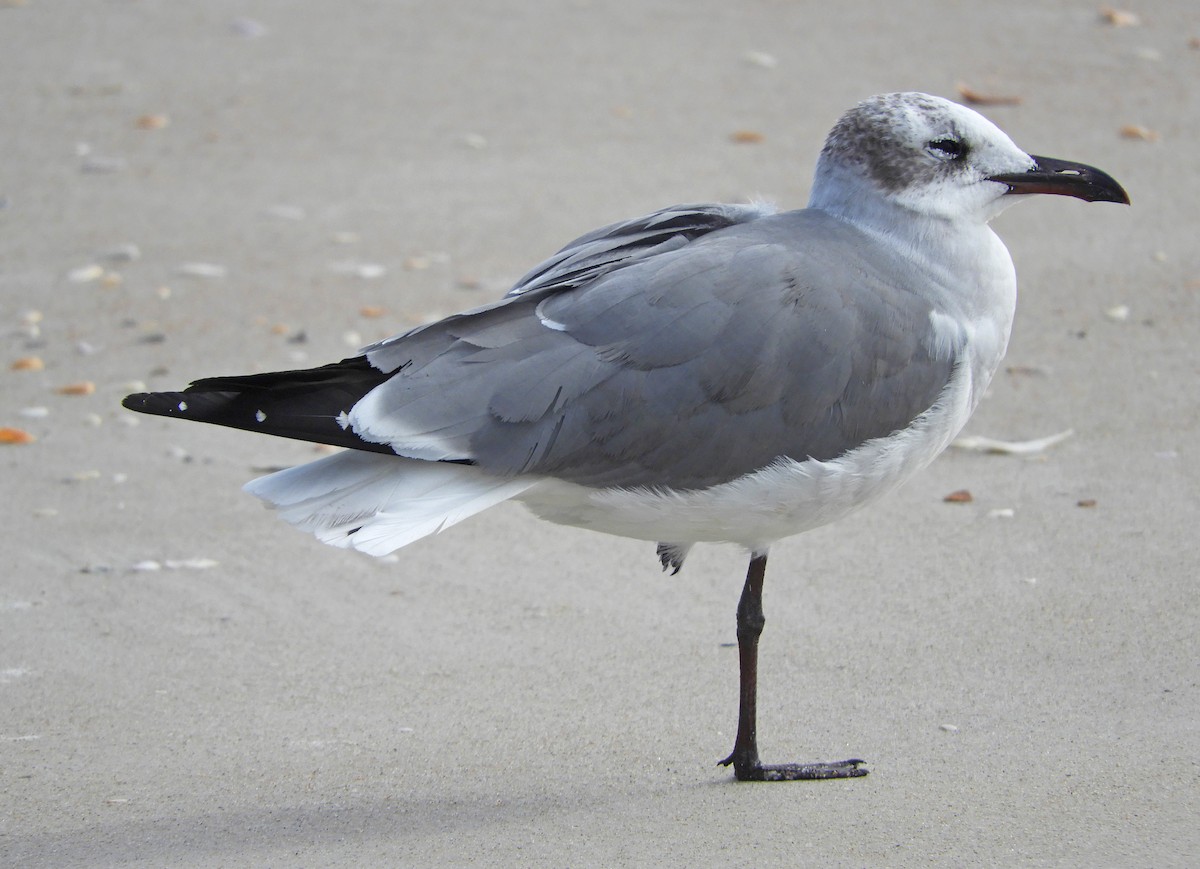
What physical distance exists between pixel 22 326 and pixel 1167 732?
5.09 m

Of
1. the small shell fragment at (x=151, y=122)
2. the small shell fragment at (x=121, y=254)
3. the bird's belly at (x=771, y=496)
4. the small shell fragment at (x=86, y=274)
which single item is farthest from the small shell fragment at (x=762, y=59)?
the bird's belly at (x=771, y=496)

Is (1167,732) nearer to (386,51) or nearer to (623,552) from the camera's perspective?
(623,552)

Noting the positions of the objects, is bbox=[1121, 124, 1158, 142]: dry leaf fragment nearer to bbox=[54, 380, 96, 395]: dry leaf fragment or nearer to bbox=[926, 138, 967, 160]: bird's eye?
bbox=[926, 138, 967, 160]: bird's eye

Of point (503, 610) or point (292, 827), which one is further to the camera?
point (503, 610)

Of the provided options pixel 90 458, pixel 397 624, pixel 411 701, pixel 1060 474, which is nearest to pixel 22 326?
pixel 90 458

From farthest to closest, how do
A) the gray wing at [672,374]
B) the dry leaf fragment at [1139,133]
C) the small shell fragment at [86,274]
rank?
the dry leaf fragment at [1139,133] → the small shell fragment at [86,274] → the gray wing at [672,374]

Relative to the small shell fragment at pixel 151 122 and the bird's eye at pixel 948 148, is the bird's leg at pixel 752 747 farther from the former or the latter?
the small shell fragment at pixel 151 122

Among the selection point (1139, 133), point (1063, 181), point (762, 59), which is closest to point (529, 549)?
point (1063, 181)

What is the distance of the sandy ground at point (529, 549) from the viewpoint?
3.52 m

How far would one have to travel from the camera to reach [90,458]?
5629 mm

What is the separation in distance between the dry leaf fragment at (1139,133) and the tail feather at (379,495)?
597 cm

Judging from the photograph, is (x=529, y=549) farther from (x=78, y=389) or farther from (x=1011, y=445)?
(x=78, y=389)

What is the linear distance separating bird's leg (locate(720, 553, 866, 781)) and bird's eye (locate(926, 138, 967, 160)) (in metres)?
1.08

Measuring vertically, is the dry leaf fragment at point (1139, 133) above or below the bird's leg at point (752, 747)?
above
